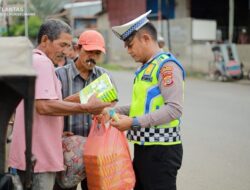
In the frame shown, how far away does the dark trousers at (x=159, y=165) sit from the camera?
10.2 ft

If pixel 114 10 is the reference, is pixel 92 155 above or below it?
below

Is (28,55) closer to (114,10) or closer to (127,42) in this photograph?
(127,42)

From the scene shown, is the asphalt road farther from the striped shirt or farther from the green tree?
the green tree

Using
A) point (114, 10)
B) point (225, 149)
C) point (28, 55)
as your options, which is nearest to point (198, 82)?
point (225, 149)

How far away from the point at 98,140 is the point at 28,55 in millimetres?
1115

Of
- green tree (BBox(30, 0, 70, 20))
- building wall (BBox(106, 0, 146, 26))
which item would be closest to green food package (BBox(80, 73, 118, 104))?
building wall (BBox(106, 0, 146, 26))

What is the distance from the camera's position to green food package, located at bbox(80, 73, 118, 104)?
9.78 feet

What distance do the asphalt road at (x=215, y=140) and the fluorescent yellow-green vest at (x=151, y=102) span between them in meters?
2.19

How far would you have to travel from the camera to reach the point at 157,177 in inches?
124

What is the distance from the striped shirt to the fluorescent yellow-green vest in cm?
51

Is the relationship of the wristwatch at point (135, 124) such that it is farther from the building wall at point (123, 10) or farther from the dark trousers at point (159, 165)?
the building wall at point (123, 10)

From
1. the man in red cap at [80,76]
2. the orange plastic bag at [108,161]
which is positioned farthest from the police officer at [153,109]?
the man in red cap at [80,76]

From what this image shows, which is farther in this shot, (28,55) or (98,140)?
(98,140)

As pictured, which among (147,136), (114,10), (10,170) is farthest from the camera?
(114,10)
